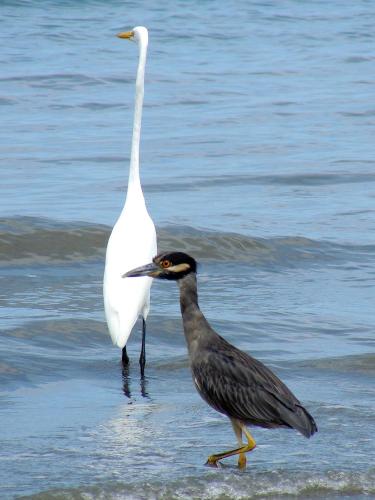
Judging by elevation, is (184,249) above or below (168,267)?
below

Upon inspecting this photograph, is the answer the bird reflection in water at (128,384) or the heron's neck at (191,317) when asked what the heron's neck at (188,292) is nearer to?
the heron's neck at (191,317)

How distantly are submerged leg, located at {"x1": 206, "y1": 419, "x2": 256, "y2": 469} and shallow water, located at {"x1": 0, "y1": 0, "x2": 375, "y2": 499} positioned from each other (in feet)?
0.22

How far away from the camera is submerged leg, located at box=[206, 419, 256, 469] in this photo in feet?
18.7

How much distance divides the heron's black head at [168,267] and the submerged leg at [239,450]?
722 millimetres

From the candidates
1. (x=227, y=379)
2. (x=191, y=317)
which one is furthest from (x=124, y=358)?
(x=227, y=379)

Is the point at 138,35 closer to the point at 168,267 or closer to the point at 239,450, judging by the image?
the point at 168,267

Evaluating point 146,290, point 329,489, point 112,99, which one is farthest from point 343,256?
point 112,99

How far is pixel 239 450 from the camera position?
5.72 metres

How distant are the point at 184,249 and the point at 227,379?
5892 millimetres

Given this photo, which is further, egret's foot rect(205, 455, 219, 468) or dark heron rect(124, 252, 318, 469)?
egret's foot rect(205, 455, 219, 468)

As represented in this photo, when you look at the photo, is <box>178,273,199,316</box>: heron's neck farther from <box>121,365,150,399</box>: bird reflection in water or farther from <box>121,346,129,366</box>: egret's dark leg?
<box>121,346,129,366</box>: egret's dark leg

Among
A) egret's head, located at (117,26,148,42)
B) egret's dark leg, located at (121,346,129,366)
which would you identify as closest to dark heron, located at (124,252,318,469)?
egret's dark leg, located at (121,346,129,366)

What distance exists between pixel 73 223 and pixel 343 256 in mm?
2574

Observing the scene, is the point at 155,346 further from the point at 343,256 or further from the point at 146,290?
the point at 343,256
